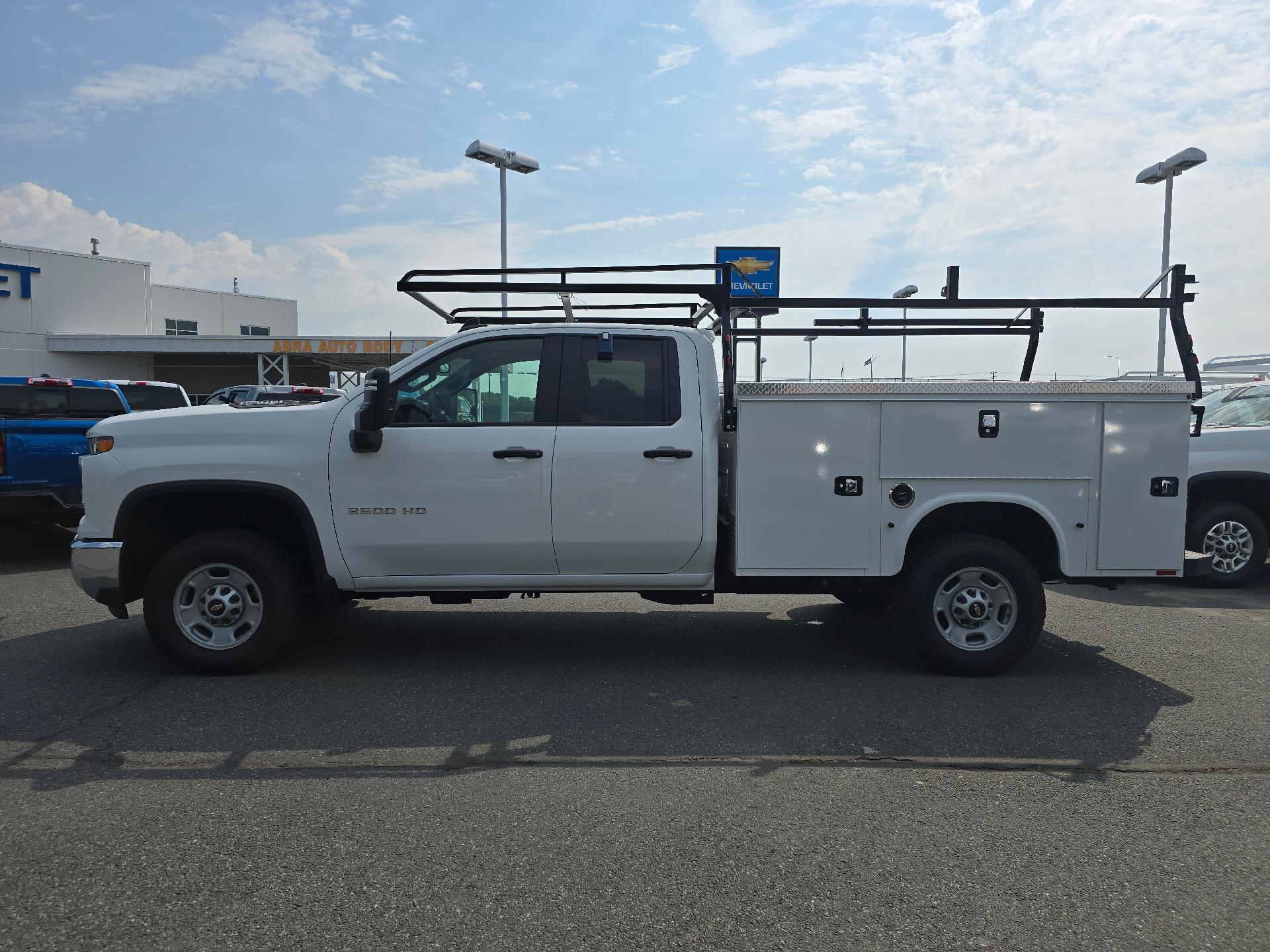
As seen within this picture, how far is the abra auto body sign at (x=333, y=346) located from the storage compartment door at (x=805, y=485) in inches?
1120

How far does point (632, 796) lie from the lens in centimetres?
389

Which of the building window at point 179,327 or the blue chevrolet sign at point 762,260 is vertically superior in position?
the building window at point 179,327

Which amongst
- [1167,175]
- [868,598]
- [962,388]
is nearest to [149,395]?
[868,598]

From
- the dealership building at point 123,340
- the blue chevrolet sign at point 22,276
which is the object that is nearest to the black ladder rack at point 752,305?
the dealership building at point 123,340

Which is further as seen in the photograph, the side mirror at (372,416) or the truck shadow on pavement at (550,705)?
the side mirror at (372,416)

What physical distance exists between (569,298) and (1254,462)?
6.41 meters

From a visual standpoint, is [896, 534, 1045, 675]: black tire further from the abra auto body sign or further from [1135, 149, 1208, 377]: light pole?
the abra auto body sign

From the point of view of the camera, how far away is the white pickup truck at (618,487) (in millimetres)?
5516

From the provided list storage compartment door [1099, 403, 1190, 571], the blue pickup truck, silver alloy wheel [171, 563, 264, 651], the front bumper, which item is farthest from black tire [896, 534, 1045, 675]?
the blue pickup truck

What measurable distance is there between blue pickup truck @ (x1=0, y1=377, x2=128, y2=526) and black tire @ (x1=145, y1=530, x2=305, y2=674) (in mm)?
4067

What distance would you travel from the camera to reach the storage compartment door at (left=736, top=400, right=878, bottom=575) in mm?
5551

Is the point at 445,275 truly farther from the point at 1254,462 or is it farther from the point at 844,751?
the point at 1254,462

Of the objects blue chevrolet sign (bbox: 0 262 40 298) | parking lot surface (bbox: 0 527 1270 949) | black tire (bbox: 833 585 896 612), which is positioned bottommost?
parking lot surface (bbox: 0 527 1270 949)

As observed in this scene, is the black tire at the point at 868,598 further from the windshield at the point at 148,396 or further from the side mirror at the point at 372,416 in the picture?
the windshield at the point at 148,396
